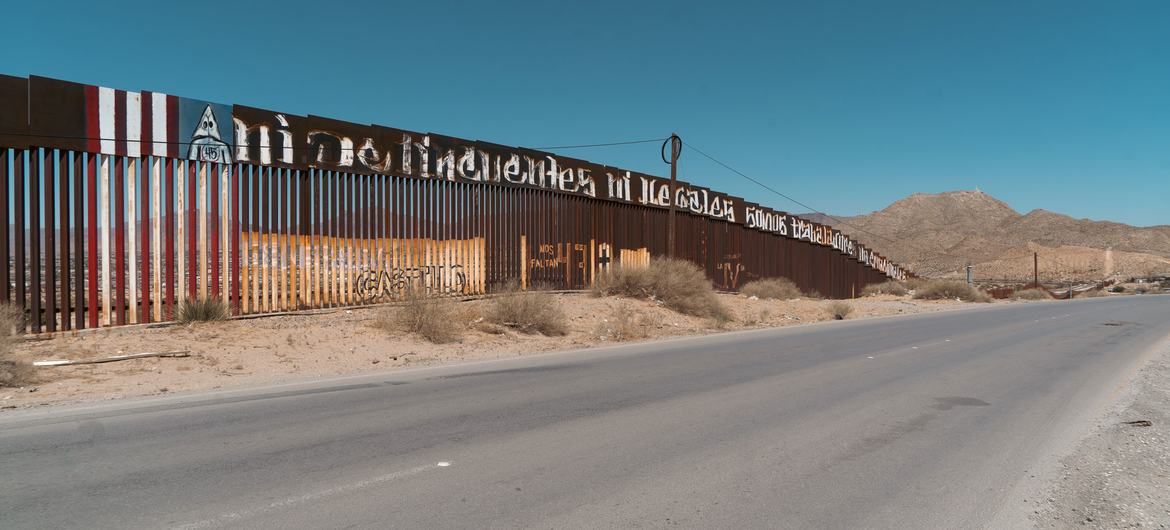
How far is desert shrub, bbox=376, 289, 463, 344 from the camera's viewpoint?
14.9 meters

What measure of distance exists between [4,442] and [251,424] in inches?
76.7

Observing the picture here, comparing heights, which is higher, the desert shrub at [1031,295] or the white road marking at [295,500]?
the white road marking at [295,500]

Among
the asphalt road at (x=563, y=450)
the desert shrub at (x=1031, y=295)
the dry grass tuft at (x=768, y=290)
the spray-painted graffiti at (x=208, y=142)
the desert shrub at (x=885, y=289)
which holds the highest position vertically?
the spray-painted graffiti at (x=208, y=142)

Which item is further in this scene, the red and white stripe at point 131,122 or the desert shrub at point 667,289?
the desert shrub at point 667,289

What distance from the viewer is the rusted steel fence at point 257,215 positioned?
13.0m

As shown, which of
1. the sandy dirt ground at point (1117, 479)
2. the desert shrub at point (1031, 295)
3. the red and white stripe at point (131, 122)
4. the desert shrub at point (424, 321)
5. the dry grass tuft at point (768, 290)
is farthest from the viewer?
the desert shrub at point (1031, 295)

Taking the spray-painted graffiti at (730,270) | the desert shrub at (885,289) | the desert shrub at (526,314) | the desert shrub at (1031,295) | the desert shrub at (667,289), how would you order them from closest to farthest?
the desert shrub at (526,314) < the desert shrub at (667,289) < the spray-painted graffiti at (730,270) < the desert shrub at (885,289) < the desert shrub at (1031,295)

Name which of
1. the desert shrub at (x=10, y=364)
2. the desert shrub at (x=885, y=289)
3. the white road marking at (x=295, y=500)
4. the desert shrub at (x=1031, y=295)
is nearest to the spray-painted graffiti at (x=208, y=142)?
the desert shrub at (x=10, y=364)

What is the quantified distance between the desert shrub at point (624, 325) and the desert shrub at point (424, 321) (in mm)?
3933

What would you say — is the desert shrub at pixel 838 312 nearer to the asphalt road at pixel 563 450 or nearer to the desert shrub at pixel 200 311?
the asphalt road at pixel 563 450

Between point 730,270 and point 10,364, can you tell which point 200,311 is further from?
point 730,270

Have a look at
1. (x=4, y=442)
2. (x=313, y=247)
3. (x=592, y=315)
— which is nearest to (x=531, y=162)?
(x=592, y=315)

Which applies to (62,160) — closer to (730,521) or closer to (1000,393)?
(730,521)

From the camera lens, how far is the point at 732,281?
36.7 metres
